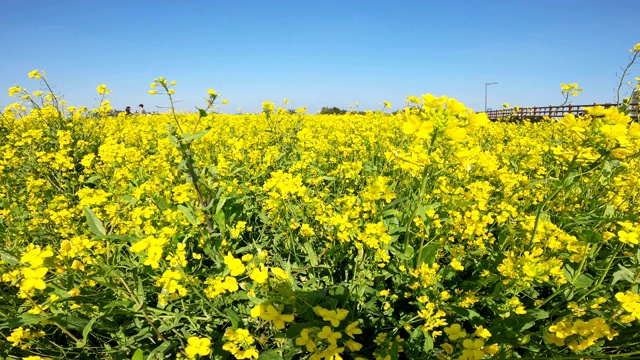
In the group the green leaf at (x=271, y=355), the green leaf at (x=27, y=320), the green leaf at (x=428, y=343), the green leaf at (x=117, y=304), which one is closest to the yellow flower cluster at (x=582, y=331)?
the green leaf at (x=428, y=343)

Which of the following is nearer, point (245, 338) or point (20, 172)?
point (245, 338)

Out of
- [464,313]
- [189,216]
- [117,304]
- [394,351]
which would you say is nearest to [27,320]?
[117,304]

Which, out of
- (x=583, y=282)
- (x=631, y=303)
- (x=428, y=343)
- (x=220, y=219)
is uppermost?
(x=220, y=219)

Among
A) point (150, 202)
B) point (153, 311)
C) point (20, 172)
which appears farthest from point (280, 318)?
point (20, 172)

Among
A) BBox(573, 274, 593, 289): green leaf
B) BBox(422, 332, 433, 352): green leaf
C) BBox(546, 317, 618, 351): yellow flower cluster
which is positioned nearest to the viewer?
BBox(546, 317, 618, 351): yellow flower cluster

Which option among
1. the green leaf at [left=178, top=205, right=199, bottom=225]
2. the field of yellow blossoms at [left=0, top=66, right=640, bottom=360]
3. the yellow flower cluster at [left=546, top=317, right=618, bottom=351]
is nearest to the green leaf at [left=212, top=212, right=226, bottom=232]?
the field of yellow blossoms at [left=0, top=66, right=640, bottom=360]

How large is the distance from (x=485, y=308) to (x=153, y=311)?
5.72 ft

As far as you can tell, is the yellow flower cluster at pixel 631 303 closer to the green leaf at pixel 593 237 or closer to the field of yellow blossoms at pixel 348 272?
the field of yellow blossoms at pixel 348 272

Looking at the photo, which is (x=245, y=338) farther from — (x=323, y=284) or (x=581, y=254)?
(x=581, y=254)

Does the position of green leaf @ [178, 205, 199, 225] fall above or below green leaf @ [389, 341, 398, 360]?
above

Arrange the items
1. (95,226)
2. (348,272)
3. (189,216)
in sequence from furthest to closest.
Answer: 1. (348,272)
2. (189,216)
3. (95,226)

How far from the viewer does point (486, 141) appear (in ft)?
17.7

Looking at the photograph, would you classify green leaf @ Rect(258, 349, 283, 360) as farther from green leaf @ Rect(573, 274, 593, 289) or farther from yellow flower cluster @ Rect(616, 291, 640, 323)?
green leaf @ Rect(573, 274, 593, 289)

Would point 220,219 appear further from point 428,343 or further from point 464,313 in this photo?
point 464,313
